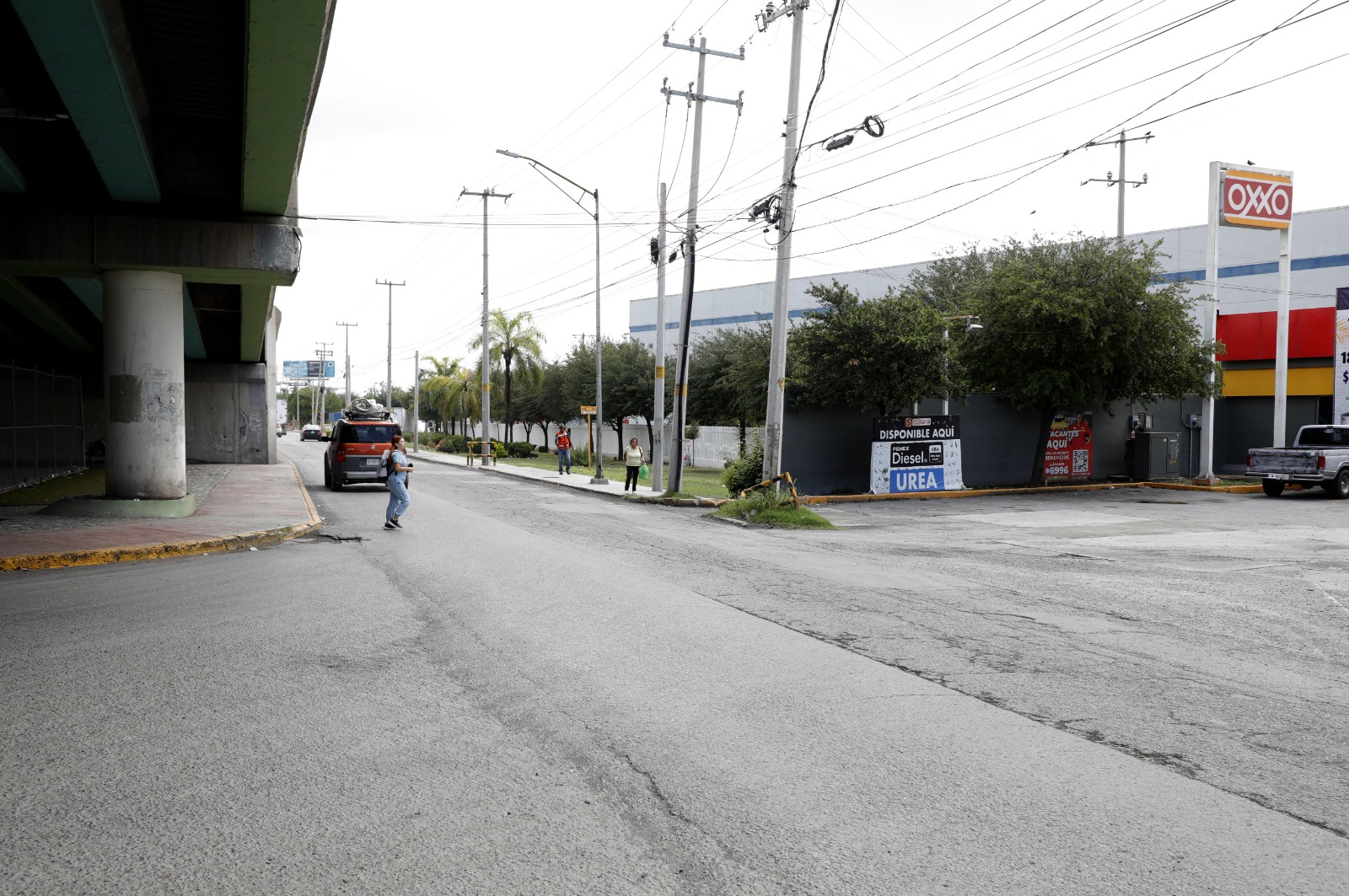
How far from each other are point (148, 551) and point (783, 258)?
44.9 feet

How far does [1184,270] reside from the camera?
54094mm

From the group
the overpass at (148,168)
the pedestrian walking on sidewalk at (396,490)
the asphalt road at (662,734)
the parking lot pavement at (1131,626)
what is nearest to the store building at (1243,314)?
the parking lot pavement at (1131,626)

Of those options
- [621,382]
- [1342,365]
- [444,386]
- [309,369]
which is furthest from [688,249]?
[309,369]

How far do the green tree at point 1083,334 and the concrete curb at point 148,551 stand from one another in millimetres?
18842

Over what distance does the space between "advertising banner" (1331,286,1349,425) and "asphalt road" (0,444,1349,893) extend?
24324mm

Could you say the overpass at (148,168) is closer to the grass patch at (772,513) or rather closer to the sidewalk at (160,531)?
the sidewalk at (160,531)

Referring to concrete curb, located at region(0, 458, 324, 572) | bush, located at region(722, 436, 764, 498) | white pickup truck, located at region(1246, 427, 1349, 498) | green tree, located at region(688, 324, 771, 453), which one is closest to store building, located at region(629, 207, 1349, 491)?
bush, located at region(722, 436, 764, 498)

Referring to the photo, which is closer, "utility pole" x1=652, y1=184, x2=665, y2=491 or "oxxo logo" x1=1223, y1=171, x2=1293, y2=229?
"utility pole" x1=652, y1=184, x2=665, y2=491

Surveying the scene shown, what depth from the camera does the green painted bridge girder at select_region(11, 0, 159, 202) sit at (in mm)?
8805

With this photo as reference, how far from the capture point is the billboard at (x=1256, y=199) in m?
31.3

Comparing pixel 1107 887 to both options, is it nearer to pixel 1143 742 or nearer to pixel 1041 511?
pixel 1143 742

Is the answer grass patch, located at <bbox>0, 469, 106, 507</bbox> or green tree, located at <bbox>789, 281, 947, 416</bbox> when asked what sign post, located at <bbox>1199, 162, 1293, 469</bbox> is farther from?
grass patch, located at <bbox>0, 469, 106, 507</bbox>

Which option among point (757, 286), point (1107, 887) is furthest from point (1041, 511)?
point (757, 286)

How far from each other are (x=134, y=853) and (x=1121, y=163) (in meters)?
52.4
